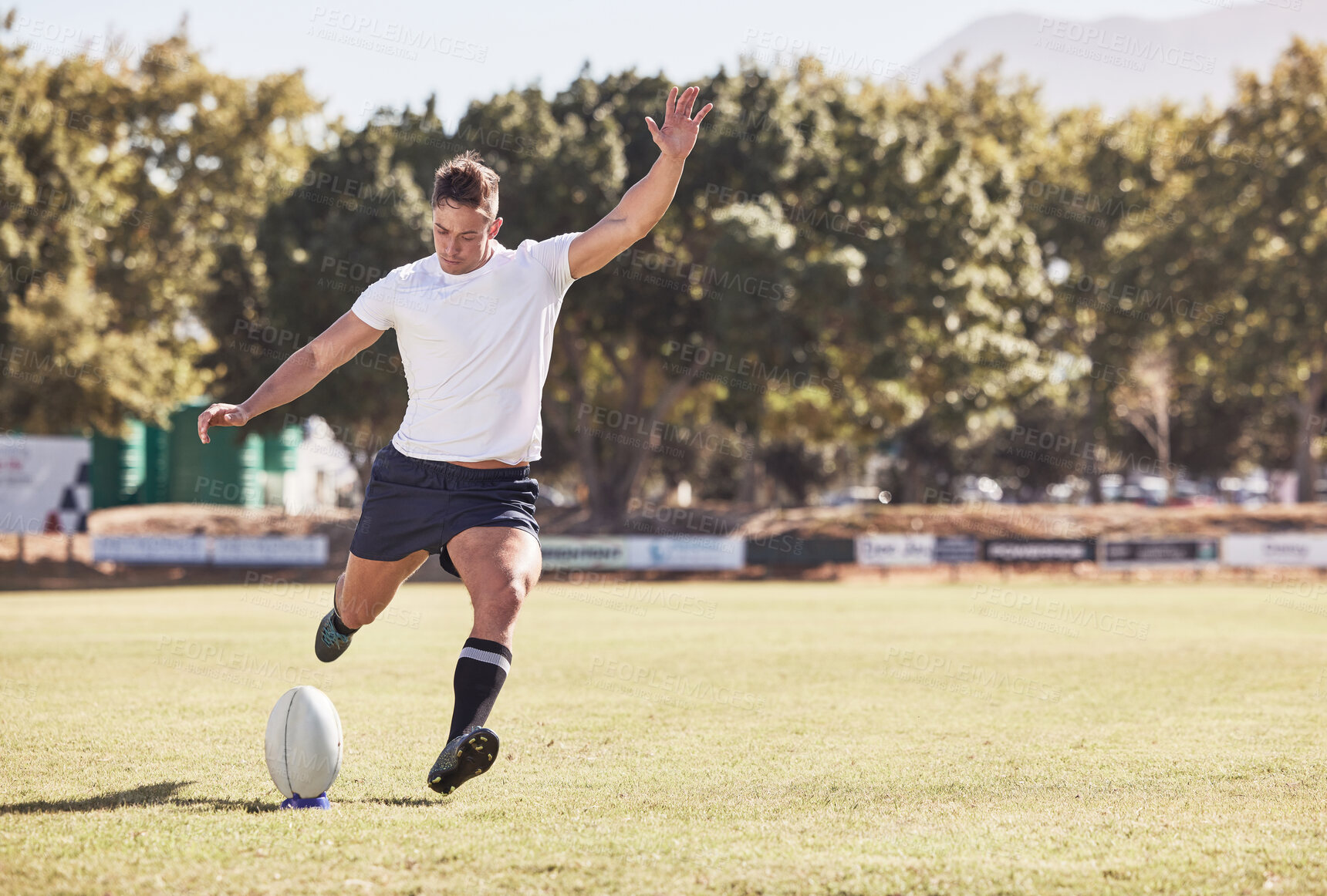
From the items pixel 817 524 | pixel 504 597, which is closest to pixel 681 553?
pixel 817 524

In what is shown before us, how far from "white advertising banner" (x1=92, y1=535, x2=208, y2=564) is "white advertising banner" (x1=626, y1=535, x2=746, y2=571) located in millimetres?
10504

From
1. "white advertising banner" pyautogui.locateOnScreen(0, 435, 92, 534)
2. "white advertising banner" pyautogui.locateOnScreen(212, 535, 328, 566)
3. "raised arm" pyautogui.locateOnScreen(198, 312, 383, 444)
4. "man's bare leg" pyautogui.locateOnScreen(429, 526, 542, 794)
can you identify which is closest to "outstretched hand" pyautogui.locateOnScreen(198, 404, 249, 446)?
"raised arm" pyautogui.locateOnScreen(198, 312, 383, 444)

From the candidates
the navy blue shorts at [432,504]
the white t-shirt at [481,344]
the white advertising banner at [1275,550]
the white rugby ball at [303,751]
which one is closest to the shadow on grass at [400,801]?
the white rugby ball at [303,751]

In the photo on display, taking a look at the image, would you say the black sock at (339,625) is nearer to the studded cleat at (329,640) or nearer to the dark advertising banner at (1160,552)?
the studded cleat at (329,640)

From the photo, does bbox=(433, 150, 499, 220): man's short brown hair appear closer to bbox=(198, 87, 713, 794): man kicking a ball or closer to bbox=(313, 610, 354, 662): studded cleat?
bbox=(198, 87, 713, 794): man kicking a ball

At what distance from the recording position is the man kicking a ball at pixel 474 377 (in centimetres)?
491

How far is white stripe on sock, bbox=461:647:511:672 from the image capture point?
4.87 m

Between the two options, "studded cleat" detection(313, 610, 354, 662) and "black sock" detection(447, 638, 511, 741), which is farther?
"studded cleat" detection(313, 610, 354, 662)

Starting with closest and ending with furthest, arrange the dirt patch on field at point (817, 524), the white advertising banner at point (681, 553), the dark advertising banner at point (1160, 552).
Answer: the white advertising banner at point (681, 553) < the dark advertising banner at point (1160, 552) < the dirt patch on field at point (817, 524)

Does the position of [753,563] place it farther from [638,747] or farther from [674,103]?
[674,103]

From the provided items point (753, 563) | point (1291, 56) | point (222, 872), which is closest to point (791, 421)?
point (753, 563)

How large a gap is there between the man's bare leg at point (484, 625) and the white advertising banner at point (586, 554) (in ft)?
76.6

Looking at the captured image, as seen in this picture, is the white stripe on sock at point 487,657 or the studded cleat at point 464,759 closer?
the studded cleat at point 464,759

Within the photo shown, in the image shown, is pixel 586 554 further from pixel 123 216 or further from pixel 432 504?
pixel 432 504
